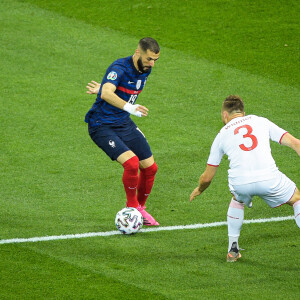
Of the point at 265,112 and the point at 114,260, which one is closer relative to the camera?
the point at 114,260

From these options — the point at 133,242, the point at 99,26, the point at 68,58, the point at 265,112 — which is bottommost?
the point at 133,242

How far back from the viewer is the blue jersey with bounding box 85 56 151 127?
29.3 ft

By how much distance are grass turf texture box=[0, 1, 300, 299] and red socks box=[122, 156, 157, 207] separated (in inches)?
12.9

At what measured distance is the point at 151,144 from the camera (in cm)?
1190

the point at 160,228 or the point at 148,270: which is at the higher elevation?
the point at 160,228

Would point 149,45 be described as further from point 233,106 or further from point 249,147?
point 249,147

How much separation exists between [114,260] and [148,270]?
1.59 ft

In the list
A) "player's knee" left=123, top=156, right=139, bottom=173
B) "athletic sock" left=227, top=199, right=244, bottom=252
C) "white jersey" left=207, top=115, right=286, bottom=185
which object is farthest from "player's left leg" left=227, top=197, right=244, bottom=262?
"player's knee" left=123, top=156, right=139, bottom=173

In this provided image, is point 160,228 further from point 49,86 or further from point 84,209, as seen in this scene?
point 49,86

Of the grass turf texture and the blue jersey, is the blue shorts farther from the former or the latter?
the grass turf texture

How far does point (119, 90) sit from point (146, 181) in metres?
1.25

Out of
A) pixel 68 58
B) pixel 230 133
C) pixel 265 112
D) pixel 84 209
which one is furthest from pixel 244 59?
pixel 230 133

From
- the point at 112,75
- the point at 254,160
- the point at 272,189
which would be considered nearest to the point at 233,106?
the point at 254,160

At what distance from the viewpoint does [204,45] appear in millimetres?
16406
